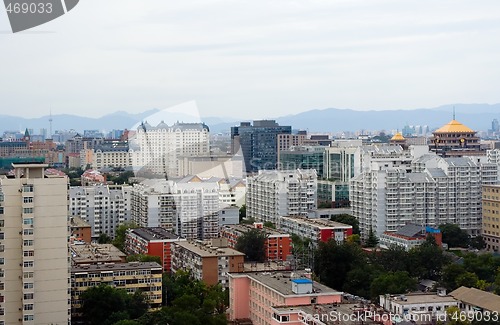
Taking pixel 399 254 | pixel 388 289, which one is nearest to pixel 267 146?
pixel 399 254

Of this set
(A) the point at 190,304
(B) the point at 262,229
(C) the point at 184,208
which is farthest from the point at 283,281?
(C) the point at 184,208

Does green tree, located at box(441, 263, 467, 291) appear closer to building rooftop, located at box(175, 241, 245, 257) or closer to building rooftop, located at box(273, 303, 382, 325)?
building rooftop, located at box(175, 241, 245, 257)

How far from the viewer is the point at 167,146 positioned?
1561cm

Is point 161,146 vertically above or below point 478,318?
above

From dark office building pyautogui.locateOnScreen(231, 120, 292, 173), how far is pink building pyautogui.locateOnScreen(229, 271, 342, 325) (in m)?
13.0

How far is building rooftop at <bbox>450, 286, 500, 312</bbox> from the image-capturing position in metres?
5.40

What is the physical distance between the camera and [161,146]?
15008mm

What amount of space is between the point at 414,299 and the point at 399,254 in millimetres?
2393

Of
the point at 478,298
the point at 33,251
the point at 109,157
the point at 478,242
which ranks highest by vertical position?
the point at 109,157

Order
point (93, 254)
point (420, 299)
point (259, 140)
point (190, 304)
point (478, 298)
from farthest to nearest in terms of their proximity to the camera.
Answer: point (259, 140) → point (93, 254) → point (190, 304) → point (478, 298) → point (420, 299)

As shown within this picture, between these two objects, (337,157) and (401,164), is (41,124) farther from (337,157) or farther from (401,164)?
(401,164)

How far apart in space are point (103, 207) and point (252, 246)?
11.5 feet

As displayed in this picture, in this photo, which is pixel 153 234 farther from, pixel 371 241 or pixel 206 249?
pixel 371 241

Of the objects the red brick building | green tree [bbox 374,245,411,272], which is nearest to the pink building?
green tree [bbox 374,245,411,272]
